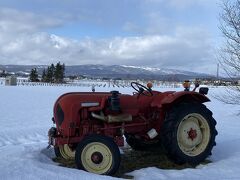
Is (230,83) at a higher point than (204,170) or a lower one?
higher

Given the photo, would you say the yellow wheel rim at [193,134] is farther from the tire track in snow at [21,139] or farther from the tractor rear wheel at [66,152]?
the tire track in snow at [21,139]

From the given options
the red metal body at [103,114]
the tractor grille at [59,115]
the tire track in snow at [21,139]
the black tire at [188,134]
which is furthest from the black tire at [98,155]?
the tire track in snow at [21,139]

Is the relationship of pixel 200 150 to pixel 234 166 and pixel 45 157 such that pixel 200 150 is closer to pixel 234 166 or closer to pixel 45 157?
pixel 234 166

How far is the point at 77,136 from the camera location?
6566 mm

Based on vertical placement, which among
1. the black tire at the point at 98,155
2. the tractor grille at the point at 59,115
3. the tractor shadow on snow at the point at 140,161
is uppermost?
the tractor grille at the point at 59,115

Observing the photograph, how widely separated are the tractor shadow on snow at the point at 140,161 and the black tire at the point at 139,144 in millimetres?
69

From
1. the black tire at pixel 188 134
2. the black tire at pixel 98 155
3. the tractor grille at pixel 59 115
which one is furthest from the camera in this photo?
the black tire at pixel 188 134

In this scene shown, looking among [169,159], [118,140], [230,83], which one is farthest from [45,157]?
[230,83]

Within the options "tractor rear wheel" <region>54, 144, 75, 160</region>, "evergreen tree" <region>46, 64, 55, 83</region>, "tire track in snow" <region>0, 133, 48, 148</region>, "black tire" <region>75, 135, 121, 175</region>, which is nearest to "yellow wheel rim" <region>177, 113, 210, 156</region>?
"black tire" <region>75, 135, 121, 175</region>

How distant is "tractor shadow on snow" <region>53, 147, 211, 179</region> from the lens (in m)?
6.68

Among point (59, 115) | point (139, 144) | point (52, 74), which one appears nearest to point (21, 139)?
point (139, 144)

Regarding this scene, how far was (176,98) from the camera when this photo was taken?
270 inches

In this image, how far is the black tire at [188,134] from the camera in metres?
6.76

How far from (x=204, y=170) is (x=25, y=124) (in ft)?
24.2
